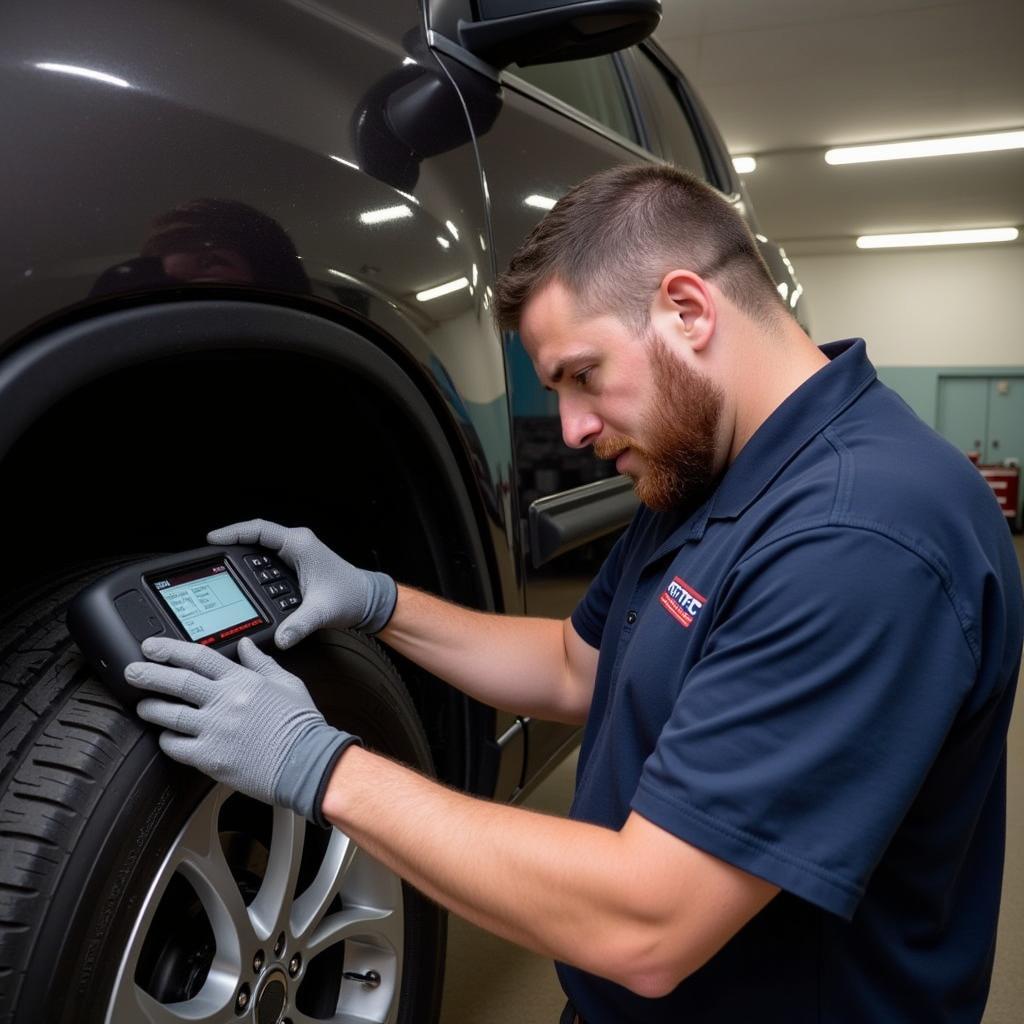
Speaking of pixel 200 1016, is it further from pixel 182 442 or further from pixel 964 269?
pixel 964 269

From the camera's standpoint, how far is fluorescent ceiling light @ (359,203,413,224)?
0.99m

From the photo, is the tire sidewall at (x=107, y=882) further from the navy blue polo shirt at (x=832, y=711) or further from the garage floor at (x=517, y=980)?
the garage floor at (x=517, y=980)

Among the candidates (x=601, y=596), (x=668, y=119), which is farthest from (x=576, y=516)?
(x=668, y=119)

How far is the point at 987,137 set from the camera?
7.75 metres

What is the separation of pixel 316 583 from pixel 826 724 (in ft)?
1.84

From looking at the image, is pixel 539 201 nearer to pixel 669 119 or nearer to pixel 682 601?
pixel 682 601

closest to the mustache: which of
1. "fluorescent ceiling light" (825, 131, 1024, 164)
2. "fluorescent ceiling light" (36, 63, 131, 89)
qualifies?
"fluorescent ceiling light" (36, 63, 131, 89)

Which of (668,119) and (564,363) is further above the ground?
(668,119)

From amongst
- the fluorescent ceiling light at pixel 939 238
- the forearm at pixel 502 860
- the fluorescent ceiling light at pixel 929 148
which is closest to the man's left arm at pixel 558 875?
the forearm at pixel 502 860

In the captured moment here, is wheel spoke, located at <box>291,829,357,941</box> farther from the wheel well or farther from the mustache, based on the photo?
the mustache

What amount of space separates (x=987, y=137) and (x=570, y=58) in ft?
25.5

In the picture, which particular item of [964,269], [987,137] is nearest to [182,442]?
[987,137]

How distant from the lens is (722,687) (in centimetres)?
82

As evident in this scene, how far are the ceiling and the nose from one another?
16.3 feet
